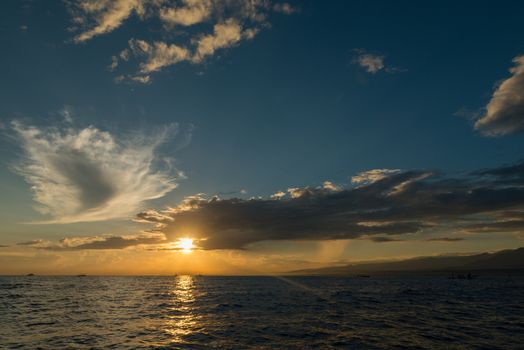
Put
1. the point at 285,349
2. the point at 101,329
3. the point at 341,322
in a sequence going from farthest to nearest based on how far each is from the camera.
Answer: the point at 341,322
the point at 101,329
the point at 285,349

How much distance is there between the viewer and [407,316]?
144ft

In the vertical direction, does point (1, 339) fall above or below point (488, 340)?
above

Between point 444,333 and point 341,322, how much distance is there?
1046 centimetres

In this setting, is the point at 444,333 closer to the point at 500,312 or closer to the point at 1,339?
the point at 500,312

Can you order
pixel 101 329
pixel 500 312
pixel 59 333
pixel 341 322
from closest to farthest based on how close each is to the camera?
pixel 59 333, pixel 101 329, pixel 341 322, pixel 500 312

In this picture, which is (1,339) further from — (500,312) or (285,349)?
(500,312)

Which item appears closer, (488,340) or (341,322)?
(488,340)

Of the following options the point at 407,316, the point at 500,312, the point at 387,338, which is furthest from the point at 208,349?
→ the point at 500,312

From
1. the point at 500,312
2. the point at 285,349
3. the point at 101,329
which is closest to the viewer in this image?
the point at 285,349

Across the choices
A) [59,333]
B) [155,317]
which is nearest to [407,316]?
[155,317]

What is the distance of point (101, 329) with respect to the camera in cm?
3384

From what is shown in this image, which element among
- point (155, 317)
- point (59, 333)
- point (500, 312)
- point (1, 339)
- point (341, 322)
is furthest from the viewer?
point (500, 312)

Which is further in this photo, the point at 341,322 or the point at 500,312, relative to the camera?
the point at 500,312

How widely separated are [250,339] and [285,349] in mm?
4808
